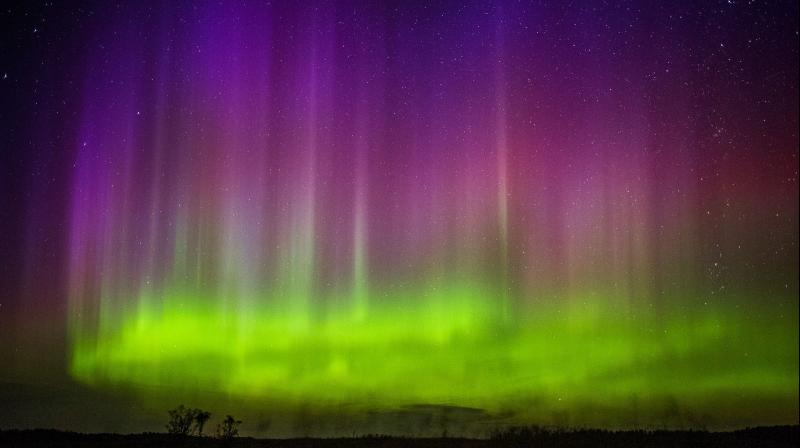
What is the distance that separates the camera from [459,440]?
41.7m

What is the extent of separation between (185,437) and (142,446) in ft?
14.9

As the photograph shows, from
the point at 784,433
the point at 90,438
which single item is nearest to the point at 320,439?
the point at 90,438

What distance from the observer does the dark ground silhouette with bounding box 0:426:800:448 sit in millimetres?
39531

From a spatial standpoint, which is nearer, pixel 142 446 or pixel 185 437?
pixel 142 446

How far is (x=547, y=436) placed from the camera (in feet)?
142

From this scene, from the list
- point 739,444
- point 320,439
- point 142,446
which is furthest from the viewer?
point 320,439

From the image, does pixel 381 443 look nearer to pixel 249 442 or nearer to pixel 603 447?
pixel 249 442

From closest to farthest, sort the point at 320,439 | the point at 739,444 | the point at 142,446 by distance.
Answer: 1. the point at 142,446
2. the point at 739,444
3. the point at 320,439

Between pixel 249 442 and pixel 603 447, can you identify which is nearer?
pixel 603 447

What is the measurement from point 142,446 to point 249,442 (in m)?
5.82

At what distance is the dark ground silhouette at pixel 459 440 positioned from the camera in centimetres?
3953

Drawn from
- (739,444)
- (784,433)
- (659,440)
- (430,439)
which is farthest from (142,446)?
(784,433)

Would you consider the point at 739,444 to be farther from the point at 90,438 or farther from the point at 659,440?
the point at 90,438

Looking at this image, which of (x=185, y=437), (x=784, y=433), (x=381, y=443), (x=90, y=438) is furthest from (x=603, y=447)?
(x=90, y=438)
